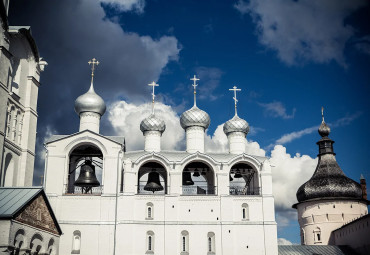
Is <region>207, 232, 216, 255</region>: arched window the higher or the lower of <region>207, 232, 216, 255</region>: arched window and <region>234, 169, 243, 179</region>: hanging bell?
the lower

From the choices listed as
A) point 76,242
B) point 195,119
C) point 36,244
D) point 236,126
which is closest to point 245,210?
point 236,126

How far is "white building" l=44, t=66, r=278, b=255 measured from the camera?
22.8 m

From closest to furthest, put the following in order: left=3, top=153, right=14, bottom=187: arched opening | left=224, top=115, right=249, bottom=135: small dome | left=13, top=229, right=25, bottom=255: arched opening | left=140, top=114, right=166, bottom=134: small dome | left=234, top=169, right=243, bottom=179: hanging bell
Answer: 1. left=13, top=229, right=25, bottom=255: arched opening
2. left=3, top=153, right=14, bottom=187: arched opening
3. left=234, top=169, right=243, bottom=179: hanging bell
4. left=140, top=114, right=166, bottom=134: small dome
5. left=224, top=115, right=249, bottom=135: small dome

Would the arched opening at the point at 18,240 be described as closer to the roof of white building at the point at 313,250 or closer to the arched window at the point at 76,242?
the arched window at the point at 76,242

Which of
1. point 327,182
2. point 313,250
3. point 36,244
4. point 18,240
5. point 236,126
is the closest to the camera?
point 18,240

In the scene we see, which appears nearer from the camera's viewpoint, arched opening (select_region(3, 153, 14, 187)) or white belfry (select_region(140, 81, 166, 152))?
arched opening (select_region(3, 153, 14, 187))

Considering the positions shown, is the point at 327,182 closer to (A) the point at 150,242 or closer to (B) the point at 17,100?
(A) the point at 150,242

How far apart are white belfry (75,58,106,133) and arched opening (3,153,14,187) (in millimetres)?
5926

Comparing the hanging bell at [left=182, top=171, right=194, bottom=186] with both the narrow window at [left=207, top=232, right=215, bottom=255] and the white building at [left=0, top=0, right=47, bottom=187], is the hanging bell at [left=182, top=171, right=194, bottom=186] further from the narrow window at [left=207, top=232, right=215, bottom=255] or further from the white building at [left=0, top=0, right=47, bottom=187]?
the white building at [left=0, top=0, right=47, bottom=187]

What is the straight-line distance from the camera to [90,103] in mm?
25625

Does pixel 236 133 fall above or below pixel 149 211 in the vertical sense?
above

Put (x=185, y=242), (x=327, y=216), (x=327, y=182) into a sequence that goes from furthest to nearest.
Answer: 1. (x=327, y=182)
2. (x=327, y=216)
3. (x=185, y=242)

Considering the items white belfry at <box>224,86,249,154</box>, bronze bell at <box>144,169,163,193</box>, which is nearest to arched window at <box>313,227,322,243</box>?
white belfry at <box>224,86,249,154</box>

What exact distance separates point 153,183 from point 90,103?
5.24 meters
